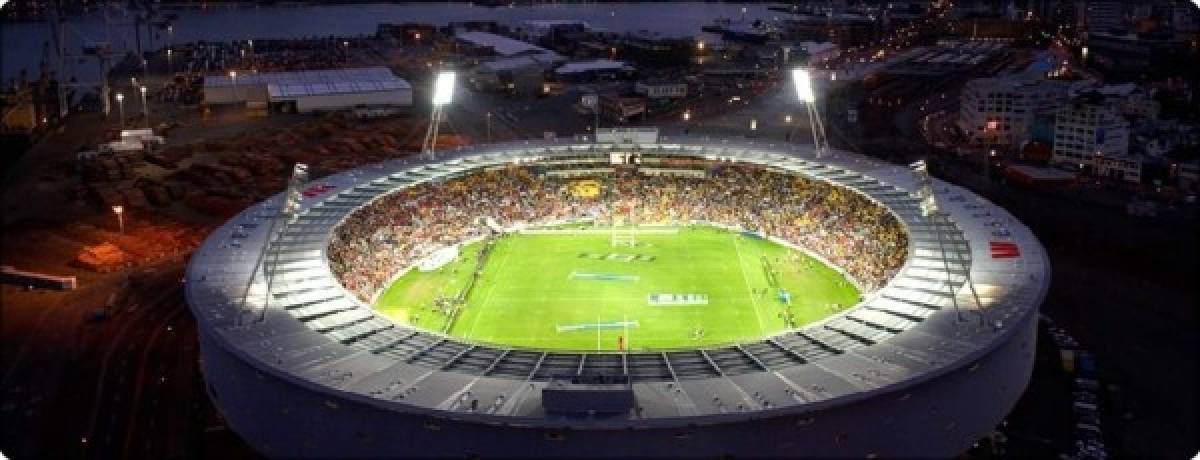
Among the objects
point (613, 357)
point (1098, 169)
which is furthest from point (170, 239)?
point (1098, 169)

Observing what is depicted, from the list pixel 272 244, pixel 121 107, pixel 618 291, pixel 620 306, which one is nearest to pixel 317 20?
pixel 121 107

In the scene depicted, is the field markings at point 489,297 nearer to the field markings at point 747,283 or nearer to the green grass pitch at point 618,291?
the green grass pitch at point 618,291

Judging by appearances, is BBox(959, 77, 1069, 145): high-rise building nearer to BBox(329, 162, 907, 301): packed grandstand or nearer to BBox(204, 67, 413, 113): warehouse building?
BBox(329, 162, 907, 301): packed grandstand

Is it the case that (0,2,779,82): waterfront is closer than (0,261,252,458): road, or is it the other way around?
(0,261,252,458): road

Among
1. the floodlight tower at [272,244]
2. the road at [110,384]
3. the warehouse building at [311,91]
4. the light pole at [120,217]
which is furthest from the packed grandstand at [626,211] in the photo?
the warehouse building at [311,91]

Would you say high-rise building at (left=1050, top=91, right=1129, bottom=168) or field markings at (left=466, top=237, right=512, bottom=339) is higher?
high-rise building at (left=1050, top=91, right=1129, bottom=168)

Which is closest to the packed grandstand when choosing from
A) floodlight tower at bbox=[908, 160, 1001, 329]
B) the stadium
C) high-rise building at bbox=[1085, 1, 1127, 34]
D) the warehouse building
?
the stadium

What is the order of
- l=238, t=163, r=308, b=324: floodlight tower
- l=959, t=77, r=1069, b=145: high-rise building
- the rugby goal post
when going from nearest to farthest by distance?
l=238, t=163, r=308, b=324: floodlight tower → the rugby goal post → l=959, t=77, r=1069, b=145: high-rise building
